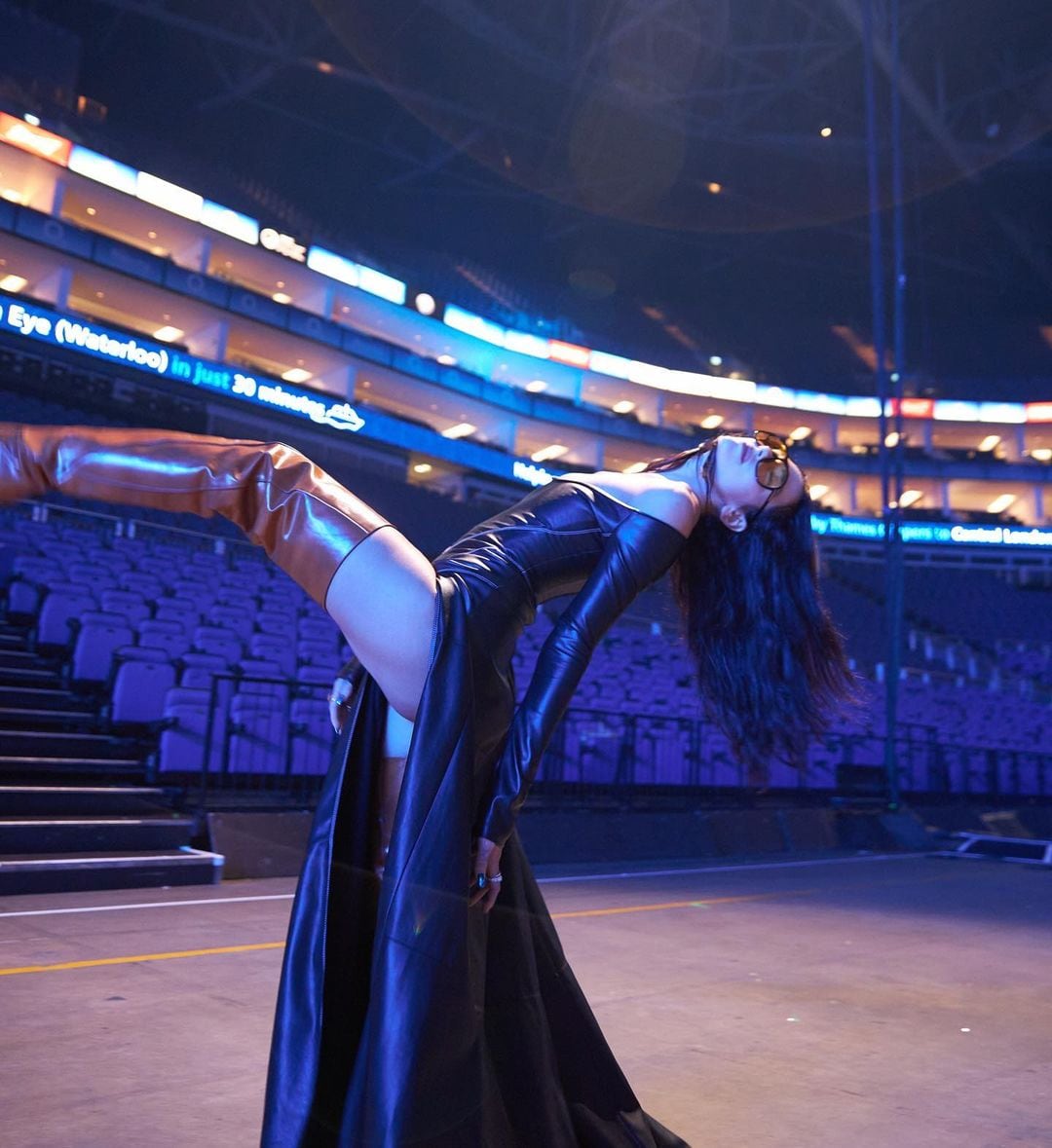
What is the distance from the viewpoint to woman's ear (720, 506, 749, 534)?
7.36ft

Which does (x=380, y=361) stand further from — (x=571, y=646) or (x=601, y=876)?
(x=571, y=646)

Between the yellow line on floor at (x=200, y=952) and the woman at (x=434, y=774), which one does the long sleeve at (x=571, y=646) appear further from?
the yellow line on floor at (x=200, y=952)

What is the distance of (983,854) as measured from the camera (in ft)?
35.7

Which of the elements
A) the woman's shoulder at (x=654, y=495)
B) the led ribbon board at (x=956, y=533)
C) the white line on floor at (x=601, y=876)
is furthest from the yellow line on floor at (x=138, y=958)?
the led ribbon board at (x=956, y=533)

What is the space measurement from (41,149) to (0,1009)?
25.6 metres

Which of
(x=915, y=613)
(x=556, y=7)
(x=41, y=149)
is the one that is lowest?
(x=915, y=613)

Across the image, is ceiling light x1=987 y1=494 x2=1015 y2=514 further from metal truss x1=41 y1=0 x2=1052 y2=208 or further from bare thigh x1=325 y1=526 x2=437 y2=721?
bare thigh x1=325 y1=526 x2=437 y2=721

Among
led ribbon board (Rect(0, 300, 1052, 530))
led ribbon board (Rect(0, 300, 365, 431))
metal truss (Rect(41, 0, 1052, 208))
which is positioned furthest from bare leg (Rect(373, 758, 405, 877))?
metal truss (Rect(41, 0, 1052, 208))

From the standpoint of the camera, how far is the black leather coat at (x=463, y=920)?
1573mm

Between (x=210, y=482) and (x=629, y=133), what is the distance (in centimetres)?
2951

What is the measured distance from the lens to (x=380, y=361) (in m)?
28.8

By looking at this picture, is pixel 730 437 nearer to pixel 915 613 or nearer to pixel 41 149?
pixel 41 149

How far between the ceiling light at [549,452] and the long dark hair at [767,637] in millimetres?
34547

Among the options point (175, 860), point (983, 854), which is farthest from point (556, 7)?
point (175, 860)
